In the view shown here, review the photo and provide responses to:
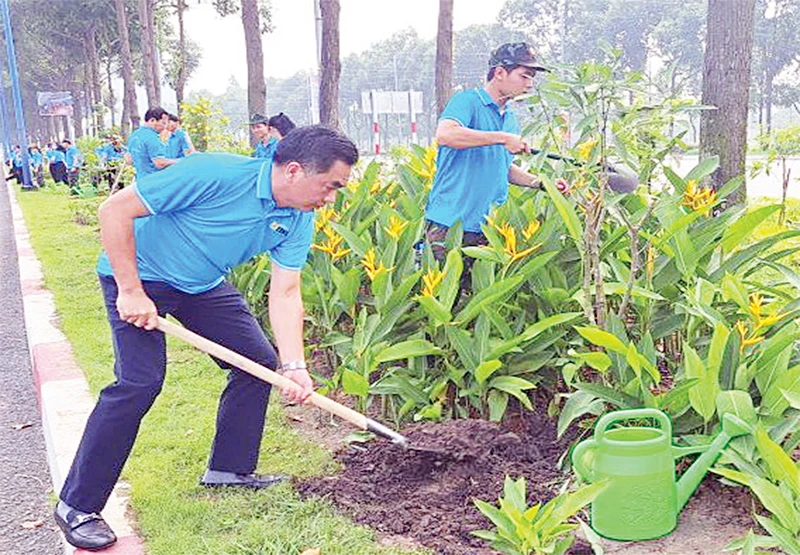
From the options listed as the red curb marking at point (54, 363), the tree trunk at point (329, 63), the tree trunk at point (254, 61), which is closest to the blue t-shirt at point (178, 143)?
the tree trunk at point (329, 63)

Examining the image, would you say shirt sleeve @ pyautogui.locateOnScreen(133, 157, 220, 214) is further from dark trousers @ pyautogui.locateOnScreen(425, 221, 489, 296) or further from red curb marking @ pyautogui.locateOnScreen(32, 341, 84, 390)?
red curb marking @ pyautogui.locateOnScreen(32, 341, 84, 390)

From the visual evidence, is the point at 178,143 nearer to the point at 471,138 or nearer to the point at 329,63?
the point at 329,63

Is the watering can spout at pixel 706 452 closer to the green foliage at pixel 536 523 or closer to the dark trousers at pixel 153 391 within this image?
the green foliage at pixel 536 523

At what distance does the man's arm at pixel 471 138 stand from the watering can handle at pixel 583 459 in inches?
64.6

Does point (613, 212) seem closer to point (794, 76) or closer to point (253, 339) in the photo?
point (253, 339)

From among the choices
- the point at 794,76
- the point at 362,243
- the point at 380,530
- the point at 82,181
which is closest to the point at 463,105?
the point at 362,243

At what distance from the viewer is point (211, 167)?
2873 millimetres

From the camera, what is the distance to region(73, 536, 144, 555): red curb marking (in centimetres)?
294

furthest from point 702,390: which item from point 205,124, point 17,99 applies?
point 17,99

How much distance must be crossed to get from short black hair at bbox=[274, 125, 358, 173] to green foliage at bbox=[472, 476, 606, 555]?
109 centimetres

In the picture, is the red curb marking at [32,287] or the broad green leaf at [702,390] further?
the red curb marking at [32,287]

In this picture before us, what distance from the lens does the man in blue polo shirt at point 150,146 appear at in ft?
30.6

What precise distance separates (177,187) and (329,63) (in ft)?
23.6

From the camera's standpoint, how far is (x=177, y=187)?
2801 mm
